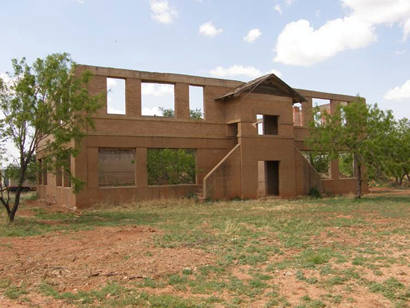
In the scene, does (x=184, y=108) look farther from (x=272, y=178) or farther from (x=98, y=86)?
(x=272, y=178)

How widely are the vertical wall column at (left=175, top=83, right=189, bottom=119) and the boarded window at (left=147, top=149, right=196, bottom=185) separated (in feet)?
7.09

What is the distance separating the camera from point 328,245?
9.78 m

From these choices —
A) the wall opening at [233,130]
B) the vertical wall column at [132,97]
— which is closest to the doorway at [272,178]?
the wall opening at [233,130]

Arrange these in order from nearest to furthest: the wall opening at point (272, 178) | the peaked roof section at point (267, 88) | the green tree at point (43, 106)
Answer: the green tree at point (43, 106) → the peaked roof section at point (267, 88) → the wall opening at point (272, 178)

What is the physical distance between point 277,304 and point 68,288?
139 inches

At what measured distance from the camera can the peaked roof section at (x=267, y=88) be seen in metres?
23.2

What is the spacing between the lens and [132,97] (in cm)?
2116

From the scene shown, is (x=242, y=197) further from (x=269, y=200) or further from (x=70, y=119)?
(x=70, y=119)

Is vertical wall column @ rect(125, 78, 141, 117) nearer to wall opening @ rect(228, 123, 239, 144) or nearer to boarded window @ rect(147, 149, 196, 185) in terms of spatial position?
boarded window @ rect(147, 149, 196, 185)

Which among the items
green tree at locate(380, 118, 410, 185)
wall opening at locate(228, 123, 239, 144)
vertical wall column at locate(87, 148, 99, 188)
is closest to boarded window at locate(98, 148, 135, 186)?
wall opening at locate(228, 123, 239, 144)

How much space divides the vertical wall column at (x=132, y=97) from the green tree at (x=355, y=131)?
32.4 ft

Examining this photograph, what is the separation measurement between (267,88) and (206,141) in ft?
16.8

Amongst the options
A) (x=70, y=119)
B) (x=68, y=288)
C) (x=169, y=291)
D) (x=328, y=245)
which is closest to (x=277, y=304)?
(x=169, y=291)

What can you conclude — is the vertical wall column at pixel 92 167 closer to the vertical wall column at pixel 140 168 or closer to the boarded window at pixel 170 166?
the vertical wall column at pixel 140 168
